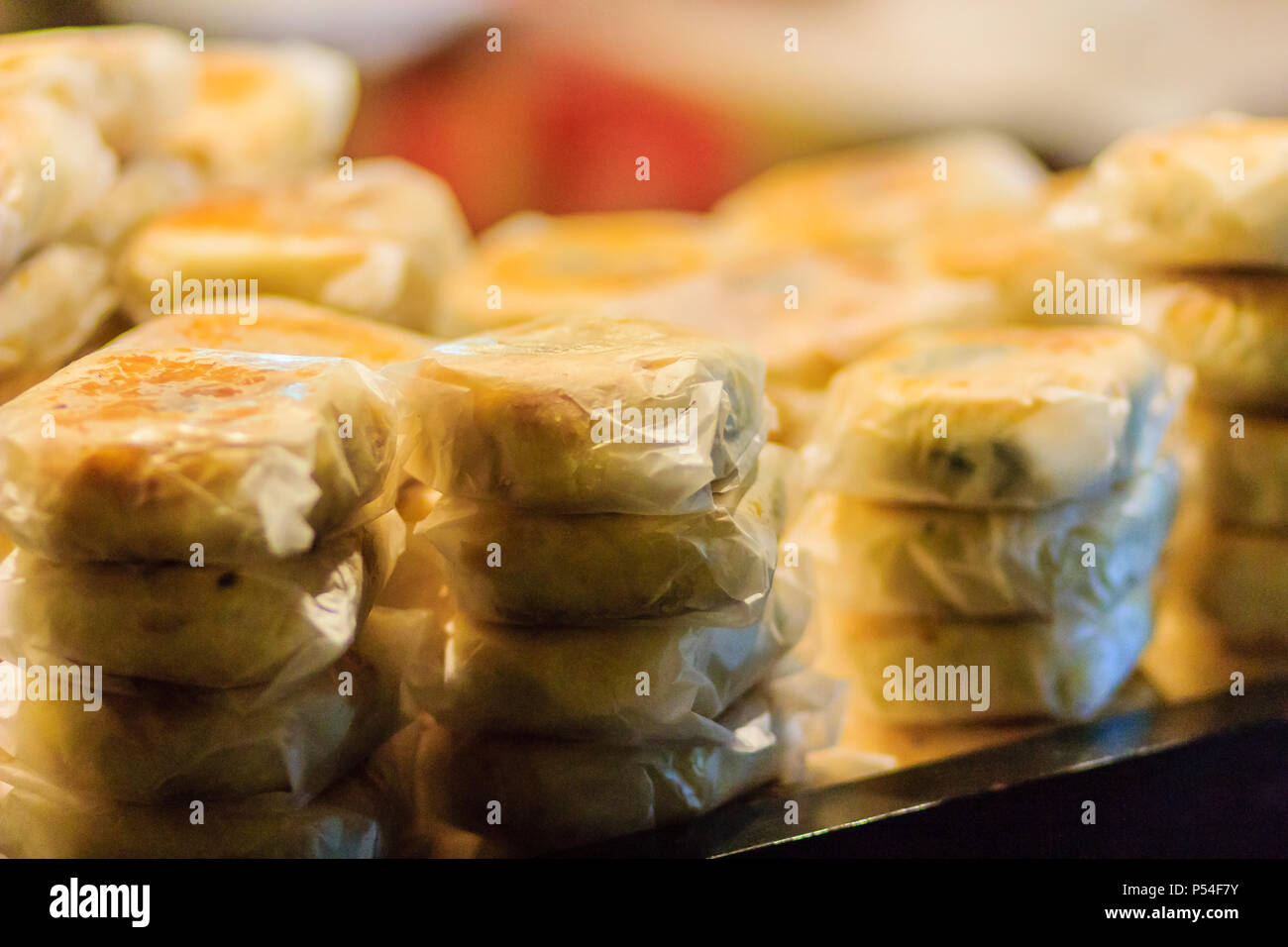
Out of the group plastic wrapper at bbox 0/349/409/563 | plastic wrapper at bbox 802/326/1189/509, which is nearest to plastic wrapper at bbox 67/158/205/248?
plastic wrapper at bbox 0/349/409/563

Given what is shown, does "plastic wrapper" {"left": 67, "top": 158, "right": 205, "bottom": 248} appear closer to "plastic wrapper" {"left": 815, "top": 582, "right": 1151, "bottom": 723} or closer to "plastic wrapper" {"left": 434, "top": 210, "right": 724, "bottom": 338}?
"plastic wrapper" {"left": 434, "top": 210, "right": 724, "bottom": 338}

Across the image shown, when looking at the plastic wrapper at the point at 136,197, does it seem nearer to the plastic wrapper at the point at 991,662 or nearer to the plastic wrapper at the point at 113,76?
the plastic wrapper at the point at 113,76

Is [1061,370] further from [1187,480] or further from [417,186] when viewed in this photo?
[417,186]

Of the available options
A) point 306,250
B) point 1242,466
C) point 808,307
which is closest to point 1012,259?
point 808,307

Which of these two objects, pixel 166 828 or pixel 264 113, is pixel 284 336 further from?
pixel 264 113

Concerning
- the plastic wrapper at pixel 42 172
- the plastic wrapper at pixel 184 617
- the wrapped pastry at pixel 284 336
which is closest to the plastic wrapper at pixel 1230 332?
the wrapped pastry at pixel 284 336

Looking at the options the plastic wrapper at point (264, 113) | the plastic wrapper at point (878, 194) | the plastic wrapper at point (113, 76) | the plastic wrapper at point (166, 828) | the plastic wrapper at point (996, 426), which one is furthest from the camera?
the plastic wrapper at point (878, 194)
